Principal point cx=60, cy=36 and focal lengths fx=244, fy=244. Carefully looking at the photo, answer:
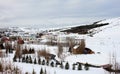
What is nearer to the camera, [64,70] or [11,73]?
[11,73]

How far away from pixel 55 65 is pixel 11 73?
562cm

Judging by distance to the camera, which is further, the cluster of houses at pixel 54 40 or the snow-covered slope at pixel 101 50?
the cluster of houses at pixel 54 40

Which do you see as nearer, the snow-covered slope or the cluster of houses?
the snow-covered slope

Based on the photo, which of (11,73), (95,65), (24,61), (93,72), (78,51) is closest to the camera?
(11,73)

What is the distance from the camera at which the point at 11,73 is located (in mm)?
11812

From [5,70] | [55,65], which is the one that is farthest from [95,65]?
[5,70]

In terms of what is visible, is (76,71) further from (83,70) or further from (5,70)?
(5,70)

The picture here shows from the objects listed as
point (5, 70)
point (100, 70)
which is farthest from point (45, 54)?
point (5, 70)

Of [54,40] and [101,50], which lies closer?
[101,50]

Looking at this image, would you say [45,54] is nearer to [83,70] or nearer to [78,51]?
[78,51]

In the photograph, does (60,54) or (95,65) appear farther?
(60,54)

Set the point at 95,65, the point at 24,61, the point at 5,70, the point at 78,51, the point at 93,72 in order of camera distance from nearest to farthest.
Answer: the point at 5,70 → the point at 93,72 → the point at 95,65 → the point at 24,61 → the point at 78,51

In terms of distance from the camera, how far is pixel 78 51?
2405cm

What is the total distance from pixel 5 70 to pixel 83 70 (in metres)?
5.02
